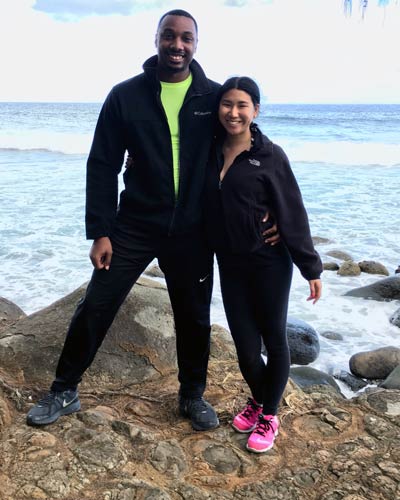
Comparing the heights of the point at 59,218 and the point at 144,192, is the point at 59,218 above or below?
below

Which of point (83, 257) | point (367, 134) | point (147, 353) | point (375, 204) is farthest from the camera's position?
point (367, 134)

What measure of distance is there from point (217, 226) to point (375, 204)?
12.0m

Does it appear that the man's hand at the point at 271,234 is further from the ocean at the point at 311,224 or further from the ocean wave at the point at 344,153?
the ocean wave at the point at 344,153

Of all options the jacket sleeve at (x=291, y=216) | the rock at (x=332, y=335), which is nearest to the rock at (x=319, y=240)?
the rock at (x=332, y=335)

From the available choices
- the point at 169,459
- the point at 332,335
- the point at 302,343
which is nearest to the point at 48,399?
the point at 169,459

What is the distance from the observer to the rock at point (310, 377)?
18.2ft

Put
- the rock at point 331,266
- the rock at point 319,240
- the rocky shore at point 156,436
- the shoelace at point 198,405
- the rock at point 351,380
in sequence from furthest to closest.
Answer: the rock at point 319,240 < the rock at point 331,266 < the rock at point 351,380 < the shoelace at point 198,405 < the rocky shore at point 156,436

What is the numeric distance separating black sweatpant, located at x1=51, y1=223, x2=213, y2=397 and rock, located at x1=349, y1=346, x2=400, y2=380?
3152 millimetres

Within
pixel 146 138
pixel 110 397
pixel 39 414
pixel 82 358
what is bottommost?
pixel 110 397

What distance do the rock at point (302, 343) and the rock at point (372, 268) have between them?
9.94 feet

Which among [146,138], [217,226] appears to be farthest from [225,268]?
[146,138]

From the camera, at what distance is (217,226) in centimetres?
Result: 296

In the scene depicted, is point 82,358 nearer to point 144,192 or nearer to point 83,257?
point 144,192

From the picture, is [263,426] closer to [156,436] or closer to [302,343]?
[156,436]
